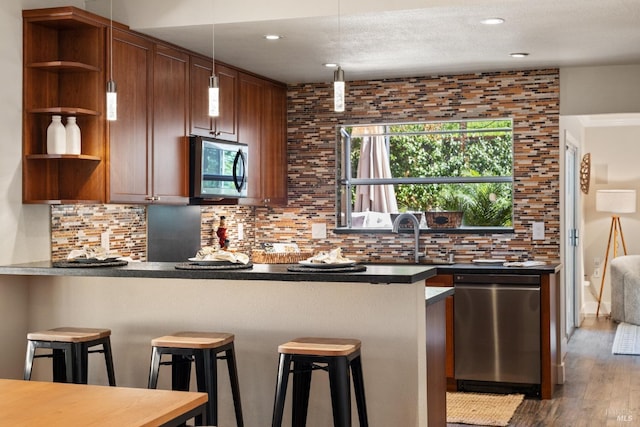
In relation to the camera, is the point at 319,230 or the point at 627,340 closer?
the point at 319,230

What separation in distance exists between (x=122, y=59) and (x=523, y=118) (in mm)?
3143

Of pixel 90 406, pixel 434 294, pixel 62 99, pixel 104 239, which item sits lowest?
pixel 90 406

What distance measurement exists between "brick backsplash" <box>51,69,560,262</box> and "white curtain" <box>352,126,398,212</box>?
212mm

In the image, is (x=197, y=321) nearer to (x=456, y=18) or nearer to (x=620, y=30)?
(x=456, y=18)

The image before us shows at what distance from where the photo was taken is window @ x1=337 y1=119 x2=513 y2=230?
6.94m

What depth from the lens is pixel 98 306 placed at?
15.3ft

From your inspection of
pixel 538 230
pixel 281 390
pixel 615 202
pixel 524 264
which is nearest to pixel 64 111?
pixel 281 390

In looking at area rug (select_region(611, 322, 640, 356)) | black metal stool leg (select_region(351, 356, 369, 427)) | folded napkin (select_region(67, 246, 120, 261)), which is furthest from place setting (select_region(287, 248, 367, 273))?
area rug (select_region(611, 322, 640, 356))

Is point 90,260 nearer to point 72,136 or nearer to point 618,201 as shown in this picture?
point 72,136

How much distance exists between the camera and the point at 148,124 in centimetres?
529

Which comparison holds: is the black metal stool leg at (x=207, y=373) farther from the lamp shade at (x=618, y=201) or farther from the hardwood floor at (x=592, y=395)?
the lamp shade at (x=618, y=201)

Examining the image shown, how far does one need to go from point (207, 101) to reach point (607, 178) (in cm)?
635

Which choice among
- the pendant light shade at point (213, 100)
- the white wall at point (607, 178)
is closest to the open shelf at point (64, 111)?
the pendant light shade at point (213, 100)

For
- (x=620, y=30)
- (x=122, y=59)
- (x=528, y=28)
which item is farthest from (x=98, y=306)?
(x=620, y=30)
